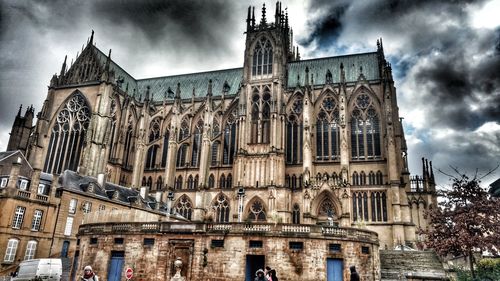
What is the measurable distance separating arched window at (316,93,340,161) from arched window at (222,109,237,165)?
1097 centimetres

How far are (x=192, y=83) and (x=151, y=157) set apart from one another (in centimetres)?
1473

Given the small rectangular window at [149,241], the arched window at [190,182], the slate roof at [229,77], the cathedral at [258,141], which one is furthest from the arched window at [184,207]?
the small rectangular window at [149,241]

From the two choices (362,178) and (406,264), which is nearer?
(406,264)

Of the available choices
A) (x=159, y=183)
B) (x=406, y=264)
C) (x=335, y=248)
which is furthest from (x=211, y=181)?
(x=406, y=264)

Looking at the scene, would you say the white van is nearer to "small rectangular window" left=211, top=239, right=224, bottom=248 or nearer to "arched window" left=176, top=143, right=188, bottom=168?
"small rectangular window" left=211, top=239, right=224, bottom=248

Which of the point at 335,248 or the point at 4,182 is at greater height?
the point at 4,182

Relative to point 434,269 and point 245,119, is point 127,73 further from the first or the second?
point 434,269

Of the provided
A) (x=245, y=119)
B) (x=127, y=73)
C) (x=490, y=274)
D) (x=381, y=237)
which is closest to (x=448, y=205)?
(x=490, y=274)

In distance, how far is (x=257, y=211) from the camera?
1722 inches

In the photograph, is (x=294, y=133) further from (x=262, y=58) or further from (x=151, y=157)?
(x=151, y=157)

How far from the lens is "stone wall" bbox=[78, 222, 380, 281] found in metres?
23.9

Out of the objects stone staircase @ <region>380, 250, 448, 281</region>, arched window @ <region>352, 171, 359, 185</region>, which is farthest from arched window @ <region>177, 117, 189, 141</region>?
stone staircase @ <region>380, 250, 448, 281</region>

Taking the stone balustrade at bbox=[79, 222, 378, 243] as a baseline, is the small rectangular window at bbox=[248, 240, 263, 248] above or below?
below

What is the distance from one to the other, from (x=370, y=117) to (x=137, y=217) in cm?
2995
